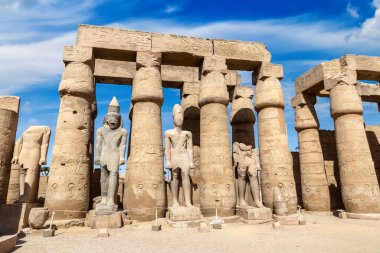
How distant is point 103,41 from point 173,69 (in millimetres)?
4690

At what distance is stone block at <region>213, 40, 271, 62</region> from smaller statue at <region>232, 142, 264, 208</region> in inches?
147

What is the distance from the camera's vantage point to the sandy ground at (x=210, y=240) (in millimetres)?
4992

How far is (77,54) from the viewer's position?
9328mm

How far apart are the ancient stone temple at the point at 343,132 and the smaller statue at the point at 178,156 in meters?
6.90

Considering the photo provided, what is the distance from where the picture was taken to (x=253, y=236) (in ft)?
20.6

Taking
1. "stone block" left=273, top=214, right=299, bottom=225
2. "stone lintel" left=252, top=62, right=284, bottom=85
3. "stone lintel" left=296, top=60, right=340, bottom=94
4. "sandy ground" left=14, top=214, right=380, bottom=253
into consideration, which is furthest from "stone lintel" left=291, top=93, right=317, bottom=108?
"sandy ground" left=14, top=214, right=380, bottom=253

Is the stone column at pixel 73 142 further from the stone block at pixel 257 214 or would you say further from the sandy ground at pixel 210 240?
the stone block at pixel 257 214

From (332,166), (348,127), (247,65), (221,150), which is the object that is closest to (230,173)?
(221,150)

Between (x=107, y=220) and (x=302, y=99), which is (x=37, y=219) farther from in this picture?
(x=302, y=99)

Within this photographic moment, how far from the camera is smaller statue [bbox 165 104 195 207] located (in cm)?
838

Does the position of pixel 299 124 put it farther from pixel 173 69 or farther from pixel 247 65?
pixel 173 69

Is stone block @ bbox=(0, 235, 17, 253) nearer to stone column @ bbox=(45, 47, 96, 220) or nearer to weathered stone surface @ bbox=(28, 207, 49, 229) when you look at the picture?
weathered stone surface @ bbox=(28, 207, 49, 229)

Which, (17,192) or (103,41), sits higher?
(103,41)

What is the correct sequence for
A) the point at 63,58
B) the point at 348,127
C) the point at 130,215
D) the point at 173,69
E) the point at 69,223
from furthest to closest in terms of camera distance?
the point at 173,69, the point at 348,127, the point at 63,58, the point at 130,215, the point at 69,223
